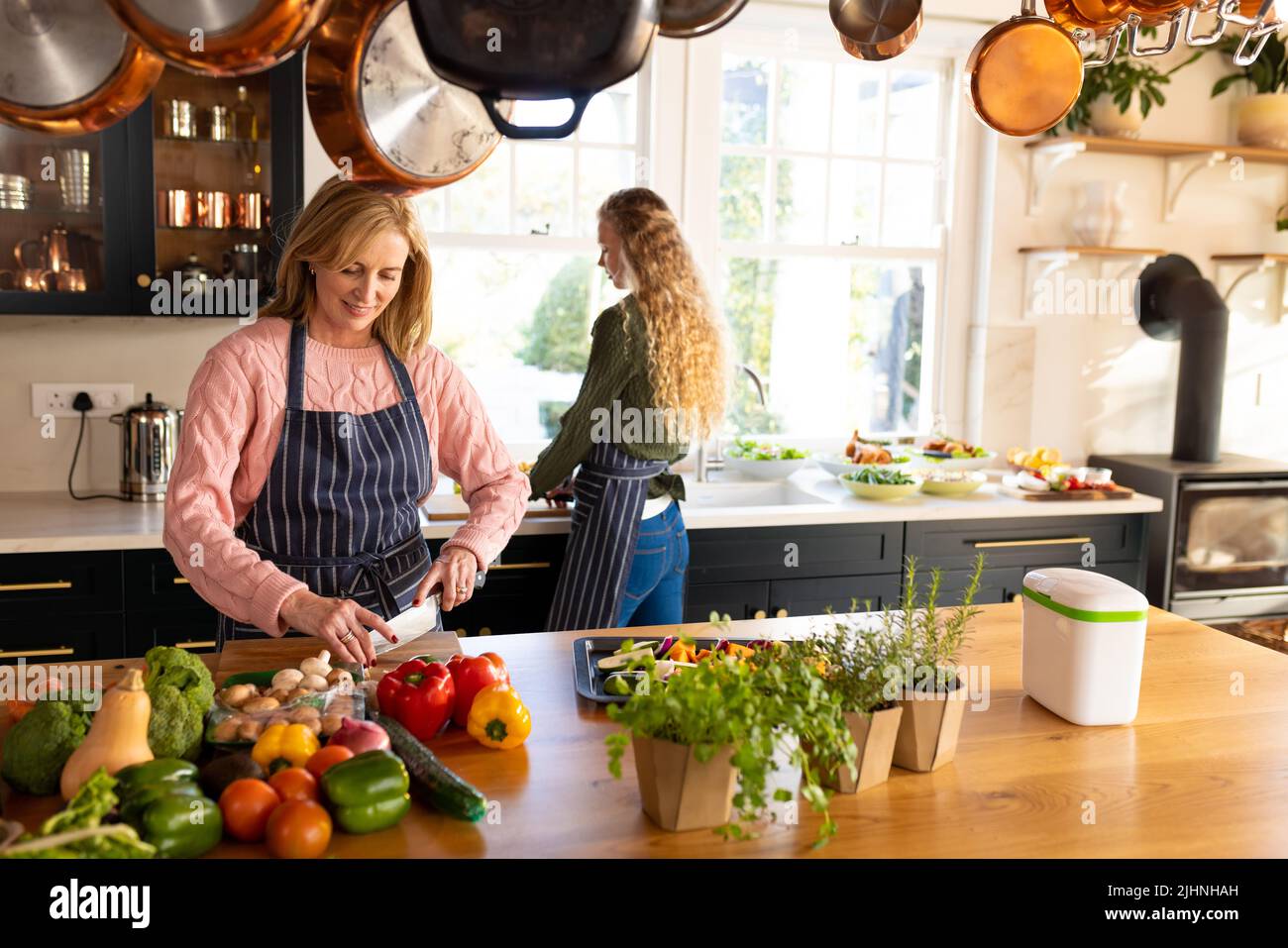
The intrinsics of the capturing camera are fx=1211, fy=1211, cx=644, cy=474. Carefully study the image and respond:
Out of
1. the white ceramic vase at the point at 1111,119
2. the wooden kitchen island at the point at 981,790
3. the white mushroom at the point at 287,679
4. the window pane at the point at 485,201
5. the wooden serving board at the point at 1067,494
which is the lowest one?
the wooden kitchen island at the point at 981,790

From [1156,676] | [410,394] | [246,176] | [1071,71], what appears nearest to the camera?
[1071,71]

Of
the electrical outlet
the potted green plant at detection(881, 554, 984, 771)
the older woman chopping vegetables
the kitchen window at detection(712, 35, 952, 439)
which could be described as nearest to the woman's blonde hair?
the older woman chopping vegetables

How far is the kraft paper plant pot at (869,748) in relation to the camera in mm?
1459

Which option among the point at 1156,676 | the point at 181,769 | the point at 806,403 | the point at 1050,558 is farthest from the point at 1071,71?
the point at 806,403

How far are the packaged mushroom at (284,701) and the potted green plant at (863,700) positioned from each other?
0.58m

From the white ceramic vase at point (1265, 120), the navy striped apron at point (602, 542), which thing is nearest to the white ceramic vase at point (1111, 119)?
the white ceramic vase at point (1265, 120)

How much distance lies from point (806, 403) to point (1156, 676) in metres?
2.40

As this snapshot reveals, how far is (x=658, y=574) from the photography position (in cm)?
308

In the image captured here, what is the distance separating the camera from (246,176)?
3229mm

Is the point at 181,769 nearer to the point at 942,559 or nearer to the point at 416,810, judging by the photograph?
the point at 416,810

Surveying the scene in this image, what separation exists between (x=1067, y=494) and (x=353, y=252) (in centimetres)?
252

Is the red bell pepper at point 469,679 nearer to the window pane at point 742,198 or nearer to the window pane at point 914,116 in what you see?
the window pane at point 742,198
